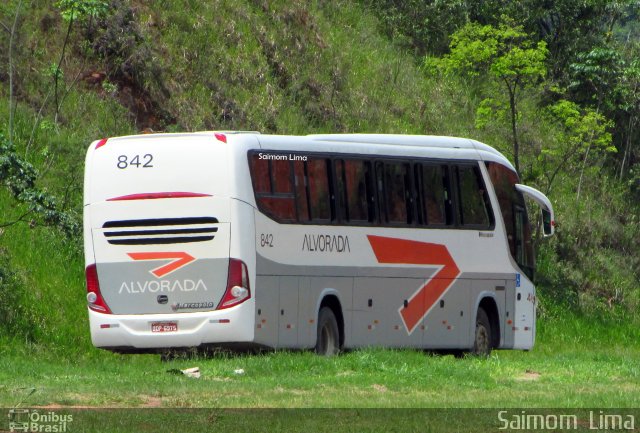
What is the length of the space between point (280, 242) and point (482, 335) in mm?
5882

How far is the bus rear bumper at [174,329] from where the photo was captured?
739 inches

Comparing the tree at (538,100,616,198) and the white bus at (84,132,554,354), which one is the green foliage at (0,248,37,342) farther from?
the tree at (538,100,616,198)

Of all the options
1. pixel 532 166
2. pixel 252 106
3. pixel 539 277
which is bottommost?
pixel 539 277

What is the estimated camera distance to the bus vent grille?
62.1 ft

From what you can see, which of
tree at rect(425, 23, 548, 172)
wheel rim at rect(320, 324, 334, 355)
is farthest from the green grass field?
tree at rect(425, 23, 548, 172)

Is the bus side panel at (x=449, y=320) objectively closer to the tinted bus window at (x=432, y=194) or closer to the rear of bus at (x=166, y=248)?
the tinted bus window at (x=432, y=194)

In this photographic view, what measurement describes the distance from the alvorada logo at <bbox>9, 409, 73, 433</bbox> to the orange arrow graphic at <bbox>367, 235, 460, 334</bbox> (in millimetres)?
9987

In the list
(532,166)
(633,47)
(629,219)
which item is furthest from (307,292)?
(633,47)

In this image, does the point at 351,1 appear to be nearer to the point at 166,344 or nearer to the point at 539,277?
the point at 539,277

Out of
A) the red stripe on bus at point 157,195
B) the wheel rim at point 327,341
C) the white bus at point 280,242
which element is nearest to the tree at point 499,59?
the white bus at point 280,242

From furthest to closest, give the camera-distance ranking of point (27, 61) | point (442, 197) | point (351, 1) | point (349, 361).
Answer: point (351, 1) → point (27, 61) → point (442, 197) → point (349, 361)

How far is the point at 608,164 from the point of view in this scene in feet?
148

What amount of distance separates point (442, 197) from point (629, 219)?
71.2 ft

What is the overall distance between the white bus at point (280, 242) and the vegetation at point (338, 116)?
0.99 metres
